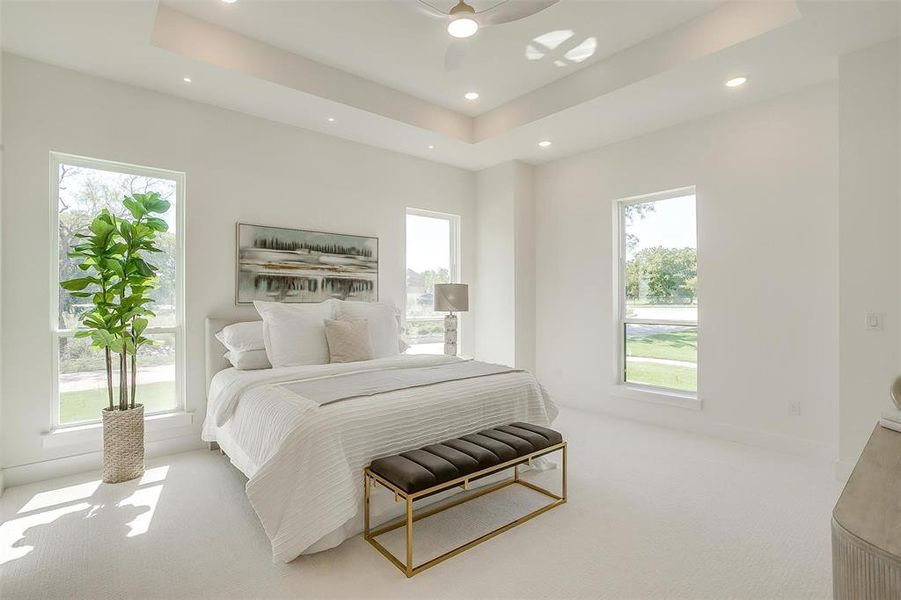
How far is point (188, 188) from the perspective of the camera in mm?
3629

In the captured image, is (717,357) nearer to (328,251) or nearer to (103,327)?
(328,251)

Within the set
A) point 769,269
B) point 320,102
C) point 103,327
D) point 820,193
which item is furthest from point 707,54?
point 103,327

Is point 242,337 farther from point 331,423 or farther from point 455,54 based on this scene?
point 455,54

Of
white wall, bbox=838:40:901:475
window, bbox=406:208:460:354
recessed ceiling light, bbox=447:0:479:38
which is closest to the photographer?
recessed ceiling light, bbox=447:0:479:38

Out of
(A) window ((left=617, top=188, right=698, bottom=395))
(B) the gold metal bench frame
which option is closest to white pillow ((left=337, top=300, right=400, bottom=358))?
(B) the gold metal bench frame

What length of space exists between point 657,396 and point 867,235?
2081mm

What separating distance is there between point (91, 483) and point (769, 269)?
5.22m

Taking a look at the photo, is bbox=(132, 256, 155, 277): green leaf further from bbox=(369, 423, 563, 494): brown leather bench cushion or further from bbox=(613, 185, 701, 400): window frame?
bbox=(613, 185, 701, 400): window frame

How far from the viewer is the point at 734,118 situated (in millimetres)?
3805

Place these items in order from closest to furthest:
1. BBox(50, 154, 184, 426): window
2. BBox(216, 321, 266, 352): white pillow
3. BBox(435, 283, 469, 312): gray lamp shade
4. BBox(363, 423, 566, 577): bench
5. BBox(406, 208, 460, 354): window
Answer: BBox(363, 423, 566, 577): bench < BBox(50, 154, 184, 426): window < BBox(216, 321, 266, 352): white pillow < BBox(435, 283, 469, 312): gray lamp shade < BBox(406, 208, 460, 354): window

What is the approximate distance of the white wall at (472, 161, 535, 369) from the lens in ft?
17.1

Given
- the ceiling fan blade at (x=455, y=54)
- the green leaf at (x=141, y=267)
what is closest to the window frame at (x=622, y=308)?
the ceiling fan blade at (x=455, y=54)

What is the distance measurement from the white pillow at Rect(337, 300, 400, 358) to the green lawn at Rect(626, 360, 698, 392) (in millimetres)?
2484

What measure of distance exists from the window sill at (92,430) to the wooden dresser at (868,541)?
13.1 feet
